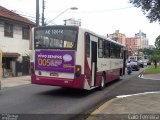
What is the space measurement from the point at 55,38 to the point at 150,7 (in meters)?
10.7

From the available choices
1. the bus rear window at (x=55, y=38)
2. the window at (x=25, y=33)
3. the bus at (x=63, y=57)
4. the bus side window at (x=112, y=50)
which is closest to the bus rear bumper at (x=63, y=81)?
the bus at (x=63, y=57)

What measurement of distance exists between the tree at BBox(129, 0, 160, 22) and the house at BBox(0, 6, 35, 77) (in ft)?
42.5

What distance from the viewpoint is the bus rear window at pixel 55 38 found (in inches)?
628

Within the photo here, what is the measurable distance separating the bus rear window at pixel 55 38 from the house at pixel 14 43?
1574cm

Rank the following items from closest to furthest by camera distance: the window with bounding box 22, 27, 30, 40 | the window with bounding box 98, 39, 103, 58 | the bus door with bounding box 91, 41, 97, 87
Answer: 1. the bus door with bounding box 91, 41, 97, 87
2. the window with bounding box 98, 39, 103, 58
3. the window with bounding box 22, 27, 30, 40

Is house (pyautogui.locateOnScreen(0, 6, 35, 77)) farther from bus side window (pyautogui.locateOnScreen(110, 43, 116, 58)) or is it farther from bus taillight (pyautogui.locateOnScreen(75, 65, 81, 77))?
bus taillight (pyautogui.locateOnScreen(75, 65, 81, 77))

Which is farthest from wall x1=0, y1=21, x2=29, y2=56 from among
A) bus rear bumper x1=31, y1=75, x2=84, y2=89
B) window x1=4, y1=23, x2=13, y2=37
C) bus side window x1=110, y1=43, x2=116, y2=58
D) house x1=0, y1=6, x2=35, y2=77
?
bus rear bumper x1=31, y1=75, x2=84, y2=89

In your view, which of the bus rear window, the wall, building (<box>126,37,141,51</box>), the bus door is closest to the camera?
the bus rear window

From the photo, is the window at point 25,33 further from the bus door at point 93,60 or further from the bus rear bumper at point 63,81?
the bus rear bumper at point 63,81

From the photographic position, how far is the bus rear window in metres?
16.0

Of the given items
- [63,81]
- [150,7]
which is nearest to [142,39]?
[150,7]

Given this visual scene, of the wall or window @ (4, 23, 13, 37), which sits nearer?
the wall

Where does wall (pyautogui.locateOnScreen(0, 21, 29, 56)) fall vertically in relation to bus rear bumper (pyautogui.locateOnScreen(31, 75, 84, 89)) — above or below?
above

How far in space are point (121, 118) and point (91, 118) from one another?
0.87 meters
